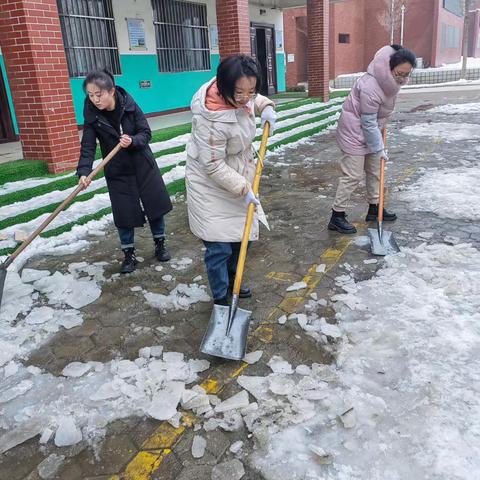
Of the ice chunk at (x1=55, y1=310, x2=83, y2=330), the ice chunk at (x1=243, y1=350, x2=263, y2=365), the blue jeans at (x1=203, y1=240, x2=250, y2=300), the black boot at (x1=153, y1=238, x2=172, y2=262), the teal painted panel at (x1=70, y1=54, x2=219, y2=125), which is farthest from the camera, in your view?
the teal painted panel at (x1=70, y1=54, x2=219, y2=125)

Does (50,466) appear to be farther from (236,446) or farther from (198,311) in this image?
(198,311)

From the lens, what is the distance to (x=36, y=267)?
457cm

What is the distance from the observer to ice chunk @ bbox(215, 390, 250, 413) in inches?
100

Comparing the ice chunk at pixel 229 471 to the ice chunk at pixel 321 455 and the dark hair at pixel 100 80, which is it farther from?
the dark hair at pixel 100 80

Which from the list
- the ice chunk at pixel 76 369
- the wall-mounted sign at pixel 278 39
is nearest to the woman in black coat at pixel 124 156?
the ice chunk at pixel 76 369

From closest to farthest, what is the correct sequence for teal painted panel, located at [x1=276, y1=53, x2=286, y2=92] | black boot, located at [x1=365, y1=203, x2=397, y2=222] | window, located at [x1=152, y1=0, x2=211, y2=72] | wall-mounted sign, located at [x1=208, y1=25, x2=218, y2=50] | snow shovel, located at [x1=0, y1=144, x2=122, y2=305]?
snow shovel, located at [x1=0, y1=144, x2=122, y2=305]
black boot, located at [x1=365, y1=203, x2=397, y2=222]
window, located at [x1=152, y1=0, x2=211, y2=72]
wall-mounted sign, located at [x1=208, y1=25, x2=218, y2=50]
teal painted panel, located at [x1=276, y1=53, x2=286, y2=92]

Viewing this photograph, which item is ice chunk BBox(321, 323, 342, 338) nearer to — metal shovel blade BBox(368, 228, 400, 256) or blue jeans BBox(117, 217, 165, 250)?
metal shovel blade BBox(368, 228, 400, 256)

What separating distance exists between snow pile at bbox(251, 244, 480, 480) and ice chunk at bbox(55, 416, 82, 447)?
92 cm

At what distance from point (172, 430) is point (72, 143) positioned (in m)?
5.17

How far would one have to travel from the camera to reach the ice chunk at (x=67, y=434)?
2385 millimetres

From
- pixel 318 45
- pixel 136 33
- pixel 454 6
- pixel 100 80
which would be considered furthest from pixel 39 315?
pixel 454 6

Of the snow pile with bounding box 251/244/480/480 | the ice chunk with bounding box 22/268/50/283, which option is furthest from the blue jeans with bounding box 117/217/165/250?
the snow pile with bounding box 251/244/480/480

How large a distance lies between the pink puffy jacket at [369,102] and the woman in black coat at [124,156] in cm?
192

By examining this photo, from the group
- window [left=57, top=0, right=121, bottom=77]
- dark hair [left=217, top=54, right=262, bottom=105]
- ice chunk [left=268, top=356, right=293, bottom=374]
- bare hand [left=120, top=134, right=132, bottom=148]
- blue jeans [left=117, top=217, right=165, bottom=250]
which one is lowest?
ice chunk [left=268, top=356, right=293, bottom=374]
